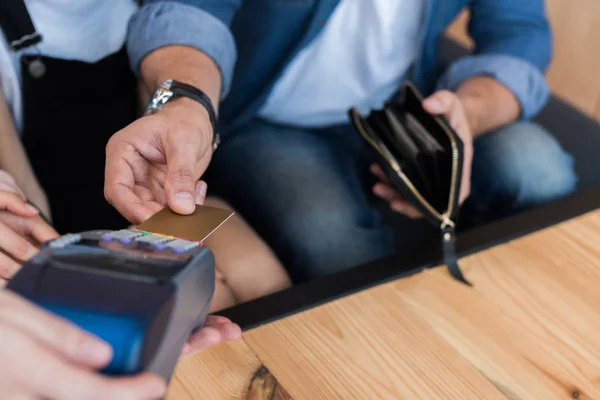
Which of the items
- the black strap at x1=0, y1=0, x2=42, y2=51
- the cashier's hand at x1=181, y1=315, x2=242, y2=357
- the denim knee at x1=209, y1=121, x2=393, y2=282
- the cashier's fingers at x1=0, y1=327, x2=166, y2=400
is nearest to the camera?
the cashier's fingers at x1=0, y1=327, x2=166, y2=400

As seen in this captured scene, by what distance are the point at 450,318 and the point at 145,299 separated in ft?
1.09

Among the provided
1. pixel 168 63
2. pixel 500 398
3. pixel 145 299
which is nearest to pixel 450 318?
pixel 500 398

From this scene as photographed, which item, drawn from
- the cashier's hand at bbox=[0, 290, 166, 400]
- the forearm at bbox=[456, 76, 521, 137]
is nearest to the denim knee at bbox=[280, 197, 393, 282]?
the forearm at bbox=[456, 76, 521, 137]

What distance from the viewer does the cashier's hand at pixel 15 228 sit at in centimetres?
53

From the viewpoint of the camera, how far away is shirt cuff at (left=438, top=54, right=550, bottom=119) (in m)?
0.84

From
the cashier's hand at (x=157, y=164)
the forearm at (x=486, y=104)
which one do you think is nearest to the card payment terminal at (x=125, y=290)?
the cashier's hand at (x=157, y=164)

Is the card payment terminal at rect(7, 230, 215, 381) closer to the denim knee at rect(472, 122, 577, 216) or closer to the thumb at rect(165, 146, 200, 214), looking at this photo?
the thumb at rect(165, 146, 200, 214)

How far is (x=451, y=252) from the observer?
1.98 ft

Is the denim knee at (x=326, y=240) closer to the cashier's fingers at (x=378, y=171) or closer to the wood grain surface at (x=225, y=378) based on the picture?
the cashier's fingers at (x=378, y=171)

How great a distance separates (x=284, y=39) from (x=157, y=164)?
14.1 inches

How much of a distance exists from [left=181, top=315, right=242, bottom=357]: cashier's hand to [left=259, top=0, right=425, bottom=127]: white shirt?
1.52 ft

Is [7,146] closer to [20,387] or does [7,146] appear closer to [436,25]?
[20,387]

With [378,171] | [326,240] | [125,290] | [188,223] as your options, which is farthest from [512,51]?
[125,290]

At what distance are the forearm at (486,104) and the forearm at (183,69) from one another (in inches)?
13.5
